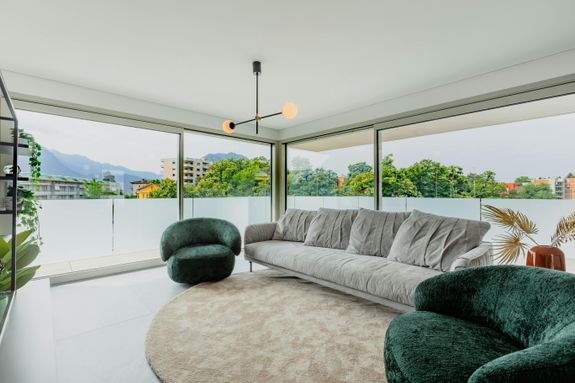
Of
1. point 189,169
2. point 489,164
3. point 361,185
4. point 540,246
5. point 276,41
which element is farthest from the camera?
point 189,169

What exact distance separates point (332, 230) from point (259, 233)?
1.08 metres

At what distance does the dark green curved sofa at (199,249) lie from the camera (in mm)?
3418

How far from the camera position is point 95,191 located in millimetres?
3951

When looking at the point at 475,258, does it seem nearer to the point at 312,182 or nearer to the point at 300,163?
the point at 312,182

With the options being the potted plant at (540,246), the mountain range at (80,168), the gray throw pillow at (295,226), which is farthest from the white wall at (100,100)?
the potted plant at (540,246)

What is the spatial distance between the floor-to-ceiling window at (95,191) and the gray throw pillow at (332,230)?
7.37ft

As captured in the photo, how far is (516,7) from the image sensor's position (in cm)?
208

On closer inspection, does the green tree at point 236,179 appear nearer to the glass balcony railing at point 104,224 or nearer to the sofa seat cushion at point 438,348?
the glass balcony railing at point 104,224

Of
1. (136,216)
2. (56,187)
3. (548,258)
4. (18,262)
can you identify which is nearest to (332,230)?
(548,258)

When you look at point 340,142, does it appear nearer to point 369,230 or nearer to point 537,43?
point 369,230

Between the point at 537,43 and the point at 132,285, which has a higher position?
the point at 537,43

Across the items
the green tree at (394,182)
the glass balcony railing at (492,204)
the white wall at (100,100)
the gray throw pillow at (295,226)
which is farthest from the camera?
the gray throw pillow at (295,226)

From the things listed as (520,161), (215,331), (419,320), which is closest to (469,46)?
(520,161)

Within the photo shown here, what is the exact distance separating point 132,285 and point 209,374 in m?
2.25
